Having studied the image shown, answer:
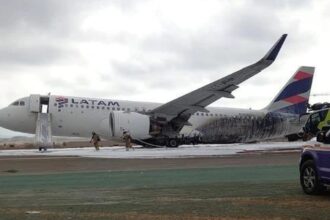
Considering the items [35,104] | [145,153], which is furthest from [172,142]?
[35,104]

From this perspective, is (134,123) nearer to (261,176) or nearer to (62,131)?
(62,131)

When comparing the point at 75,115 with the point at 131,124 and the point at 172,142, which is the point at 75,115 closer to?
the point at 131,124

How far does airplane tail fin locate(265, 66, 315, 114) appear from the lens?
45.0 metres

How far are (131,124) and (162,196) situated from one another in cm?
2478

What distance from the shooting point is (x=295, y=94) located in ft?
149

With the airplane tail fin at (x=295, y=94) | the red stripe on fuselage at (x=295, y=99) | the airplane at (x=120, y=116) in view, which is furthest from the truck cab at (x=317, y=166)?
the red stripe on fuselage at (x=295, y=99)

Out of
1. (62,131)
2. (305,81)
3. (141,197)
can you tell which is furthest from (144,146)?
(141,197)

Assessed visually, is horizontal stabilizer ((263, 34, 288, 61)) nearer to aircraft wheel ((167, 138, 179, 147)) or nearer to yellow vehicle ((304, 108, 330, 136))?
yellow vehicle ((304, 108, 330, 136))

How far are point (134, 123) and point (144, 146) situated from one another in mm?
2914

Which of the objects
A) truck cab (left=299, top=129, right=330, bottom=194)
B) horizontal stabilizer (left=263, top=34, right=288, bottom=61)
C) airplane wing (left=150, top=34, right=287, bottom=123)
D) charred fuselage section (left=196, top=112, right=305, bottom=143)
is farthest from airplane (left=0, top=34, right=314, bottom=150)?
truck cab (left=299, top=129, right=330, bottom=194)

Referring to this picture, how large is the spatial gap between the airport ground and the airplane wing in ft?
A: 43.7

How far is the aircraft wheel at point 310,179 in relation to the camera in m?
11.9

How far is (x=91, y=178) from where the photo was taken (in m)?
17.5

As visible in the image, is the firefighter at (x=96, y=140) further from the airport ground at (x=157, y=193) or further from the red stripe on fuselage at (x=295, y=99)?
the red stripe on fuselage at (x=295, y=99)
